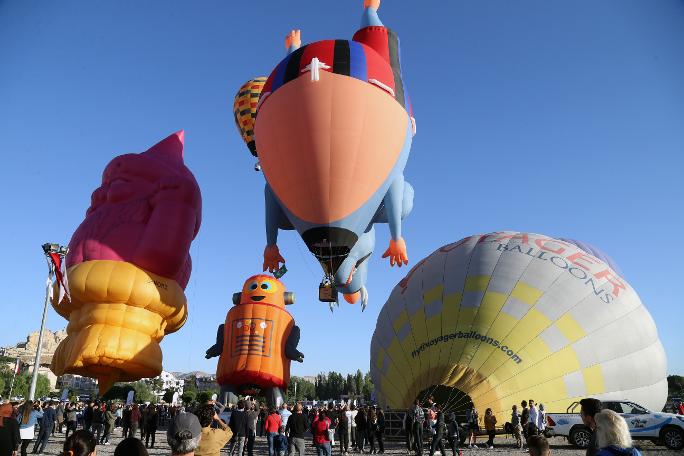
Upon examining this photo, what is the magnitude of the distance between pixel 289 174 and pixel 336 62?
Answer: 7.48ft

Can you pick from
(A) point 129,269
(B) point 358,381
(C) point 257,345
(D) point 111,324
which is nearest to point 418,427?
A: (C) point 257,345

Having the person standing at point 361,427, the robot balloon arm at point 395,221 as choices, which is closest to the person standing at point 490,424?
the person standing at point 361,427

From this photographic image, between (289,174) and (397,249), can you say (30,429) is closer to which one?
(289,174)

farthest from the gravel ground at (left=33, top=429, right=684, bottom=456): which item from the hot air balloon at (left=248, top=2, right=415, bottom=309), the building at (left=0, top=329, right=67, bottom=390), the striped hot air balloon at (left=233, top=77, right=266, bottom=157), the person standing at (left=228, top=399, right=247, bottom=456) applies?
the building at (left=0, top=329, right=67, bottom=390)

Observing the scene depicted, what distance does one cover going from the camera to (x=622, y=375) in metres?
11.9

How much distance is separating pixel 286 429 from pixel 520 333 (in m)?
5.31

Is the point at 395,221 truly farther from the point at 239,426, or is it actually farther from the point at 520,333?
the point at 239,426

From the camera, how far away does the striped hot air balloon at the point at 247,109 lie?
17.4 m

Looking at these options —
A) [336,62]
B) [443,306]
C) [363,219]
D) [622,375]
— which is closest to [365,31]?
[336,62]

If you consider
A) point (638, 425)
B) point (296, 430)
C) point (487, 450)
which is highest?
point (638, 425)

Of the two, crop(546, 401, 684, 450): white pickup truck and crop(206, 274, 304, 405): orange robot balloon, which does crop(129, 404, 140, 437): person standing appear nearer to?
crop(206, 274, 304, 405): orange robot balloon

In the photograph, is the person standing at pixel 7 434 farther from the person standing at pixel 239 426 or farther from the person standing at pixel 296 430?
the person standing at pixel 239 426

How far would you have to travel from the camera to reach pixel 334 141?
9.89 meters

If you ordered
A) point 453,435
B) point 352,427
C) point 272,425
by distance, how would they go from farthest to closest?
point 352,427, point 453,435, point 272,425
